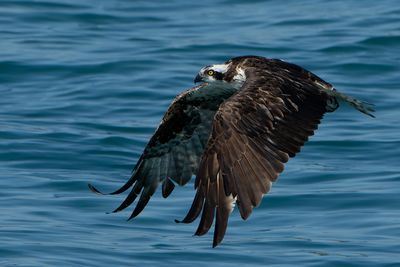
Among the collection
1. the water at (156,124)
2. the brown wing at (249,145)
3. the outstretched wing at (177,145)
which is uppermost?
the brown wing at (249,145)

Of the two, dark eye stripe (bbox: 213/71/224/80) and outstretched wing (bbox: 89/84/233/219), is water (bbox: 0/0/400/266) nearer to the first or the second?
outstretched wing (bbox: 89/84/233/219)

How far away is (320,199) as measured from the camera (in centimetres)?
1230

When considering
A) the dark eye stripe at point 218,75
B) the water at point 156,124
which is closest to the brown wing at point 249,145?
the dark eye stripe at point 218,75

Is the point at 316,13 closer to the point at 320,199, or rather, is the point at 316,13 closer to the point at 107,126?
the point at 107,126

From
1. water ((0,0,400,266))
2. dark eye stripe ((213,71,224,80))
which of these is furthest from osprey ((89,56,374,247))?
water ((0,0,400,266))

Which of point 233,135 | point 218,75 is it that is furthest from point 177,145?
point 233,135

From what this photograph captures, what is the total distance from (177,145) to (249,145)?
2197mm

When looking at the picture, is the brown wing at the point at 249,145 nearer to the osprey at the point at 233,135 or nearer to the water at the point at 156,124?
the osprey at the point at 233,135

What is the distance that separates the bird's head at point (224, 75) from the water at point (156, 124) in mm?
1515

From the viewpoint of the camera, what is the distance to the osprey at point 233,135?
8727 millimetres

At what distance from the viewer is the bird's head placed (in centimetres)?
1048

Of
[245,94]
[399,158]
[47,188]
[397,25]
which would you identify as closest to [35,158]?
[47,188]

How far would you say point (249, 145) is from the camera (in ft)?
29.5

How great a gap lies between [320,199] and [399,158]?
1.44 metres
